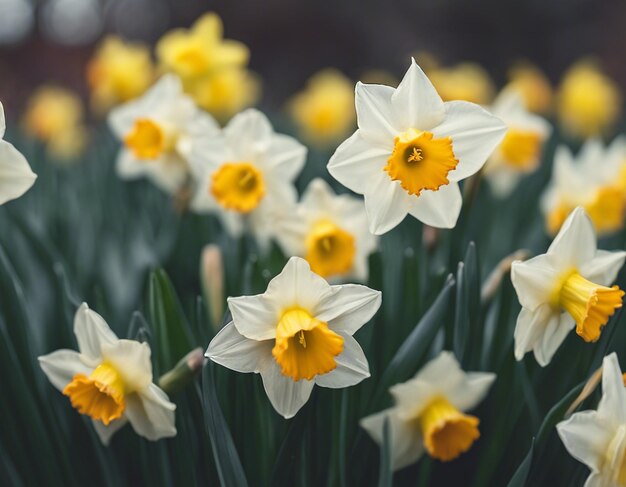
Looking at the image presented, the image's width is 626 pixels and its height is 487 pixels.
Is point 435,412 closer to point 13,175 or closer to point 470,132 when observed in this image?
point 470,132

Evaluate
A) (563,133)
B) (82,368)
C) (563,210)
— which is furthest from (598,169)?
(563,133)

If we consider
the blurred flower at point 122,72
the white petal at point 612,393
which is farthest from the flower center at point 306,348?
the blurred flower at point 122,72

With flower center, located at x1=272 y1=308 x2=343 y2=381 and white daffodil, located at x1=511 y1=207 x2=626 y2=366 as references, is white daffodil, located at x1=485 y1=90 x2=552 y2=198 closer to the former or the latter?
white daffodil, located at x1=511 y1=207 x2=626 y2=366

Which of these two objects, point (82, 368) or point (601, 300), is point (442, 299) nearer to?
point (601, 300)

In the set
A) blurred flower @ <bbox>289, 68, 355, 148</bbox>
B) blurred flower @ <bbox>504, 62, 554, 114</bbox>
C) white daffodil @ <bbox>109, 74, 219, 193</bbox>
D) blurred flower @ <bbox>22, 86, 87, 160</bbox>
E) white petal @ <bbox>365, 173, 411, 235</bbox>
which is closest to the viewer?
white petal @ <bbox>365, 173, 411, 235</bbox>

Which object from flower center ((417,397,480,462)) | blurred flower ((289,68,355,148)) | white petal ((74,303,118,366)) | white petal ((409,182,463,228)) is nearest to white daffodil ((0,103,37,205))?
white petal ((74,303,118,366))

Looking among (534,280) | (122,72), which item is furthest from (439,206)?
(122,72)
